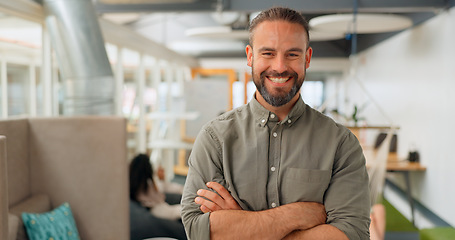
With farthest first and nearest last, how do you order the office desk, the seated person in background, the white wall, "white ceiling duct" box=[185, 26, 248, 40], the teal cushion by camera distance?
"white ceiling duct" box=[185, 26, 248, 40], the office desk, the white wall, the seated person in background, the teal cushion

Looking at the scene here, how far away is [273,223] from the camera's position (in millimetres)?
1293

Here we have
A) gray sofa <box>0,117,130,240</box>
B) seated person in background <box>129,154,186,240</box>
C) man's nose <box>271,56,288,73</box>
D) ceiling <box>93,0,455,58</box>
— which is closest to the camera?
man's nose <box>271,56,288,73</box>


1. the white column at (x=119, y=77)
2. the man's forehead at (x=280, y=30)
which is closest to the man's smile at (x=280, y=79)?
the man's forehead at (x=280, y=30)

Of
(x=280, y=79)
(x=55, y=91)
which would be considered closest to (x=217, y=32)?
(x=55, y=91)

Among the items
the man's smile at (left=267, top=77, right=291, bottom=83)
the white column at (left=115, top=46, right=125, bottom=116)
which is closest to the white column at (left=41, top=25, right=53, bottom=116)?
the white column at (left=115, top=46, right=125, bottom=116)

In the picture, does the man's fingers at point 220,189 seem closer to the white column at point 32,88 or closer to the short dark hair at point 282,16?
the short dark hair at point 282,16

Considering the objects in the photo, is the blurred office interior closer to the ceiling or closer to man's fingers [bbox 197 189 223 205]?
the ceiling

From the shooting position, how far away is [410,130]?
515 cm

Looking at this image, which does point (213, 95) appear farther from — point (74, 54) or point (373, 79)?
point (74, 54)

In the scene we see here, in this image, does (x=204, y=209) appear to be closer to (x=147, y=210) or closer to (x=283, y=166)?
(x=283, y=166)

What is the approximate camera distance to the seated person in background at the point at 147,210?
340 centimetres

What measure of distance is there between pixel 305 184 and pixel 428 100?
3.77m

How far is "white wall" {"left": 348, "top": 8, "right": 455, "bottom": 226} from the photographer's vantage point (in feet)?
13.2

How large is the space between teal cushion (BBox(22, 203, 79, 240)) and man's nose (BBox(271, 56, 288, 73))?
1.94 meters
